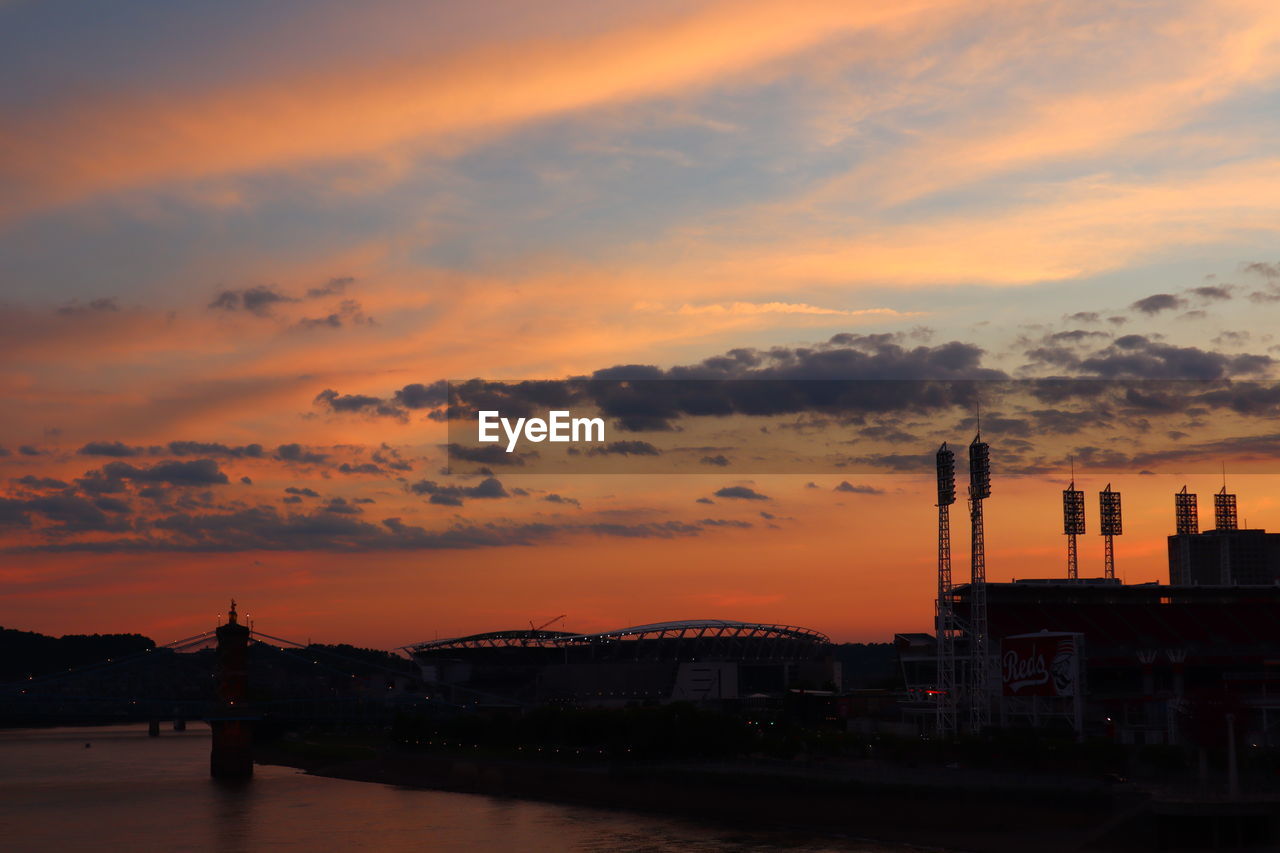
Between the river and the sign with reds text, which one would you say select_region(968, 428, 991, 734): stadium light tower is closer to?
the sign with reds text

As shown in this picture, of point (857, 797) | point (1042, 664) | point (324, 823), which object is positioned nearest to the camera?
point (857, 797)

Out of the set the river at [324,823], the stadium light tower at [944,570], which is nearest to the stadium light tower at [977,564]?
the stadium light tower at [944,570]

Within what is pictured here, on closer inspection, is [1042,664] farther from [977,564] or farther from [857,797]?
[857,797]

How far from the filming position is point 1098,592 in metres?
195

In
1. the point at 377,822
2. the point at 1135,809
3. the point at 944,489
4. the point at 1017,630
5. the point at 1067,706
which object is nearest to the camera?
Answer: the point at 1135,809

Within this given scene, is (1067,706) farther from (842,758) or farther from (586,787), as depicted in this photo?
(586,787)

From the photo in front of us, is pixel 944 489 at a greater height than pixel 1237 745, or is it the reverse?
pixel 944 489

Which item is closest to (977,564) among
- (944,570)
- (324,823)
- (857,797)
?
(944,570)

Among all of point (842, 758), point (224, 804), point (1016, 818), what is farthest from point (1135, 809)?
point (224, 804)

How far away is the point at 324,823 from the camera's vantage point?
123m

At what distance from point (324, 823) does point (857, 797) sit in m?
47.5

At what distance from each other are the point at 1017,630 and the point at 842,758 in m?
57.0

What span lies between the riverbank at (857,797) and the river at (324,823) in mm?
4061

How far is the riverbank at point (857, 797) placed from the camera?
307ft
